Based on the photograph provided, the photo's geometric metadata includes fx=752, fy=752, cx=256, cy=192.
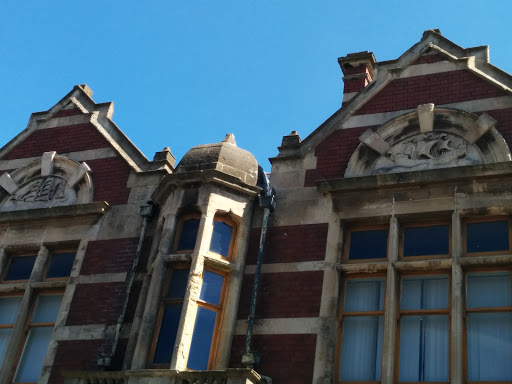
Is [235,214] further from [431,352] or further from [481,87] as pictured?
[481,87]

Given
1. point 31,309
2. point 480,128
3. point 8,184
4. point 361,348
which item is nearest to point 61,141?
point 8,184

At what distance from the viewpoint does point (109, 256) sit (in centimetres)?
1288

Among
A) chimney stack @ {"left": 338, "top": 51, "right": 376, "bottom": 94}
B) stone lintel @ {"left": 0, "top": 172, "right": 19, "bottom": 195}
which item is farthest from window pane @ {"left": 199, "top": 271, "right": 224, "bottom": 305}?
stone lintel @ {"left": 0, "top": 172, "right": 19, "bottom": 195}

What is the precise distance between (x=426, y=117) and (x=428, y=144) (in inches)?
19.9

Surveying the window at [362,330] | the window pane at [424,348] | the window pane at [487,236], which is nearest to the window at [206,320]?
the window at [362,330]

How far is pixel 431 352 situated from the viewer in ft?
33.6

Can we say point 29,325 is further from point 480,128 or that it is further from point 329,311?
point 480,128

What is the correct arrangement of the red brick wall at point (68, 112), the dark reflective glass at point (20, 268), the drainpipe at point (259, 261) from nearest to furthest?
the drainpipe at point (259, 261), the dark reflective glass at point (20, 268), the red brick wall at point (68, 112)

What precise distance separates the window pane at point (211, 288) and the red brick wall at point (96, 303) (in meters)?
1.59

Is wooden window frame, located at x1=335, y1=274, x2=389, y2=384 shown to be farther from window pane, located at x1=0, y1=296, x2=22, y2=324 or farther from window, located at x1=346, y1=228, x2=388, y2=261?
window pane, located at x1=0, y1=296, x2=22, y2=324

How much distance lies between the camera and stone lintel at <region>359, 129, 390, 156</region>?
1225 centimetres

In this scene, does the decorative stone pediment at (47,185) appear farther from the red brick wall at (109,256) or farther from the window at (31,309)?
the red brick wall at (109,256)

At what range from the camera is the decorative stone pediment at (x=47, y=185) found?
14.2 metres

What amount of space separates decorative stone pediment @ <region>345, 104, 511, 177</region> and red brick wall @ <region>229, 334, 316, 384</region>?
2992mm
